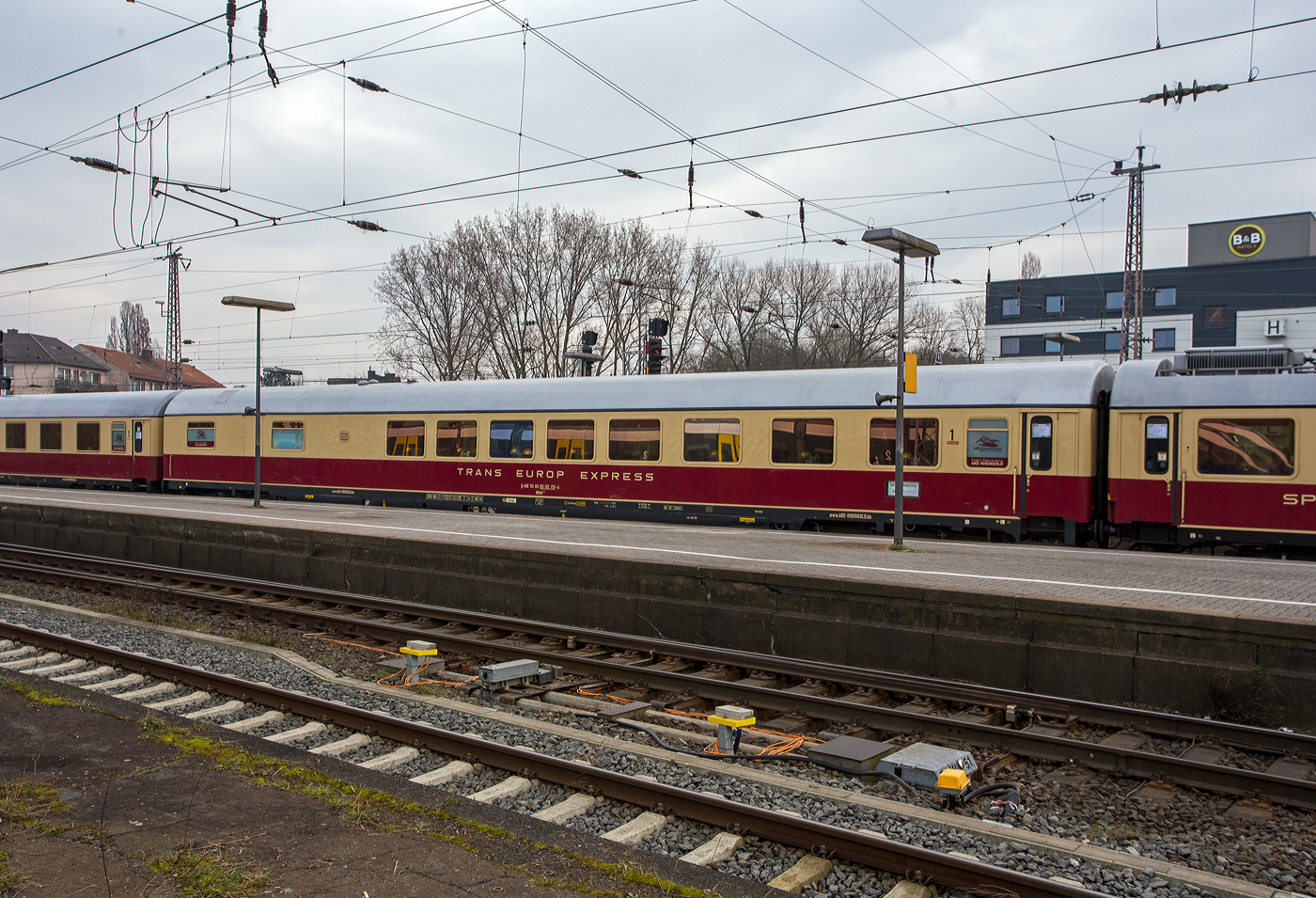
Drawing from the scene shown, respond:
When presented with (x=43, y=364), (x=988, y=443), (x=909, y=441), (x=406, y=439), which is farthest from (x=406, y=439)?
(x=43, y=364)

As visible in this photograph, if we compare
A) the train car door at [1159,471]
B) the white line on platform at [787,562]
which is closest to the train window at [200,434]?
the white line on platform at [787,562]

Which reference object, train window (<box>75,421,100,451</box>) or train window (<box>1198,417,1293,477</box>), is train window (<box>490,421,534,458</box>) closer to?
train window (<box>1198,417,1293,477</box>)

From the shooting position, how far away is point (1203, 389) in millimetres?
14852

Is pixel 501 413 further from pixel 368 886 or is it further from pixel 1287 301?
pixel 1287 301

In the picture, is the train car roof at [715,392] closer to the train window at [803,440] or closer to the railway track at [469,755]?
the train window at [803,440]

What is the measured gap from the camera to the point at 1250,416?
47.5 feet

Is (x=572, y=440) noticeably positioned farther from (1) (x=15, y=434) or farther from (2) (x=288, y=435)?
(1) (x=15, y=434)

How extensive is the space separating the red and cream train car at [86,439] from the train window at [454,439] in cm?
1224

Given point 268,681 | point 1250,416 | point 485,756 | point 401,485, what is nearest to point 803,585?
point 485,756

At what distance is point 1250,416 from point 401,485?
1842 cm

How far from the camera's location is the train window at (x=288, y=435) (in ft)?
84.2

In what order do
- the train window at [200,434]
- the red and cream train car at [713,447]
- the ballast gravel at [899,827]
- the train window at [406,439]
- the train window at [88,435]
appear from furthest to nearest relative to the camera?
1. the train window at [88,435]
2. the train window at [200,434]
3. the train window at [406,439]
4. the red and cream train car at [713,447]
5. the ballast gravel at [899,827]

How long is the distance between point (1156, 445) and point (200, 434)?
25.7m

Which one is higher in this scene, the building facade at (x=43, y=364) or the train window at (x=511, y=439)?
the building facade at (x=43, y=364)
